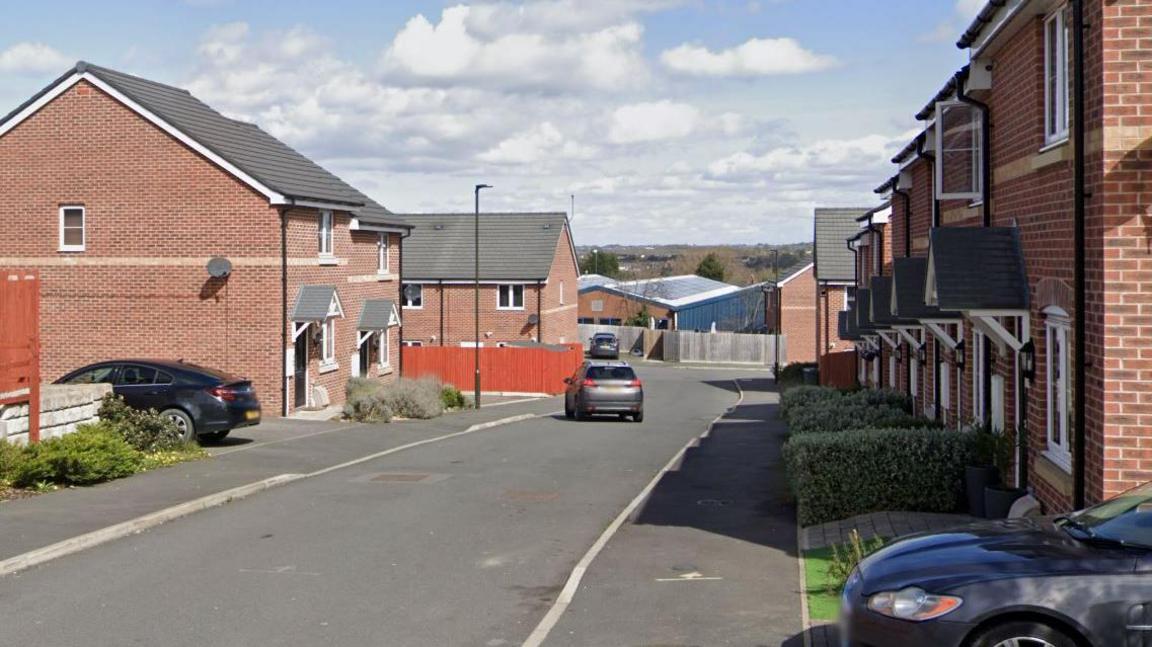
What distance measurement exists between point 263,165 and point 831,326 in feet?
111

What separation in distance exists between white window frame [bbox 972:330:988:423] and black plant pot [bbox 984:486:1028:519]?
10.1 feet

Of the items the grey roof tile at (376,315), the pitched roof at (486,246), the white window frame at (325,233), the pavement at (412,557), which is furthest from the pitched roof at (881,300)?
the pitched roof at (486,246)

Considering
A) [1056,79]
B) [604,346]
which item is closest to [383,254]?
[1056,79]

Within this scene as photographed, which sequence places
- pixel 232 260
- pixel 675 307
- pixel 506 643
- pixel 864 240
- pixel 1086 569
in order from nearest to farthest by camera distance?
pixel 1086 569 → pixel 506 643 → pixel 232 260 → pixel 864 240 → pixel 675 307

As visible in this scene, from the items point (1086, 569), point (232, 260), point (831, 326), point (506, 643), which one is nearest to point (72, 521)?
point (506, 643)

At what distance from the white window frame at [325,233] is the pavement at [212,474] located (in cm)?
524

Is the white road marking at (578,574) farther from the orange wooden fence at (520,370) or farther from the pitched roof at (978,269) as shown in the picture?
the orange wooden fence at (520,370)

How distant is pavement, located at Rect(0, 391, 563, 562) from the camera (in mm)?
13102

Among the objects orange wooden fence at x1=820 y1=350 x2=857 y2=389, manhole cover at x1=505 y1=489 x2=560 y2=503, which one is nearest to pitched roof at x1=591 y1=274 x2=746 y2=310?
orange wooden fence at x1=820 y1=350 x2=857 y2=389

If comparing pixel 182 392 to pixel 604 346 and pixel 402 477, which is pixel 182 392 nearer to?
pixel 402 477

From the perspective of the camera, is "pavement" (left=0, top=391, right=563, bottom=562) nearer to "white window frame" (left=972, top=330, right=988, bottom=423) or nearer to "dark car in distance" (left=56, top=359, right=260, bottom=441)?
"dark car in distance" (left=56, top=359, right=260, bottom=441)

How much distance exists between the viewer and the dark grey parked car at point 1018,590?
645 cm

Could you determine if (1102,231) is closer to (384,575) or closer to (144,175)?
(384,575)

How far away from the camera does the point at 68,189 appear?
1135 inches
